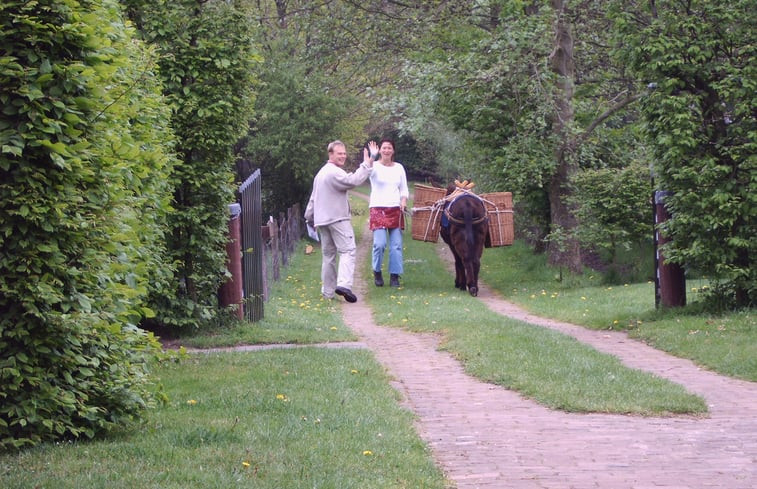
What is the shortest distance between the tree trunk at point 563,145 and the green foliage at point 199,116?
948cm

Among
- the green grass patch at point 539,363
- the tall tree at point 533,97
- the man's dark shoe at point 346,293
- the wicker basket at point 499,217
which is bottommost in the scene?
the green grass patch at point 539,363

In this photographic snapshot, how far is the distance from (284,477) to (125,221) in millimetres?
2108

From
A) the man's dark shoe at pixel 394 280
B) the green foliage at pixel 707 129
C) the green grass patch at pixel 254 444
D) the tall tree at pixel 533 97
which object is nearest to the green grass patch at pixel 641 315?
the green foliage at pixel 707 129

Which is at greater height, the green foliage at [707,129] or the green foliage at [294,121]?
the green foliage at [294,121]

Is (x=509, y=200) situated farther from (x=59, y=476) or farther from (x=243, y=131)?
(x=59, y=476)

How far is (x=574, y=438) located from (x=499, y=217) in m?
11.0

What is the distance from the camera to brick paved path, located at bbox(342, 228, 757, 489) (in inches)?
220

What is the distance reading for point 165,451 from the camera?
5496 millimetres

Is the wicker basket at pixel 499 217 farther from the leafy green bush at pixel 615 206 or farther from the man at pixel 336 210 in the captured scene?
the man at pixel 336 210

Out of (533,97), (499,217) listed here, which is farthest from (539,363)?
(533,97)

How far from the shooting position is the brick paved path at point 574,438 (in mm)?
5598

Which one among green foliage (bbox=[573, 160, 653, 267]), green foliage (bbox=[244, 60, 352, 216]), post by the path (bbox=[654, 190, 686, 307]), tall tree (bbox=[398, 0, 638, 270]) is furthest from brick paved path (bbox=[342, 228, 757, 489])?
green foliage (bbox=[244, 60, 352, 216])

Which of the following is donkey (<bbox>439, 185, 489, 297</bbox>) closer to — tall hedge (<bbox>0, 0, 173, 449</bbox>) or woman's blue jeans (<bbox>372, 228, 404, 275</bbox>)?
woman's blue jeans (<bbox>372, 228, 404, 275</bbox>)

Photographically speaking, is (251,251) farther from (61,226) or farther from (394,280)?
(61,226)
